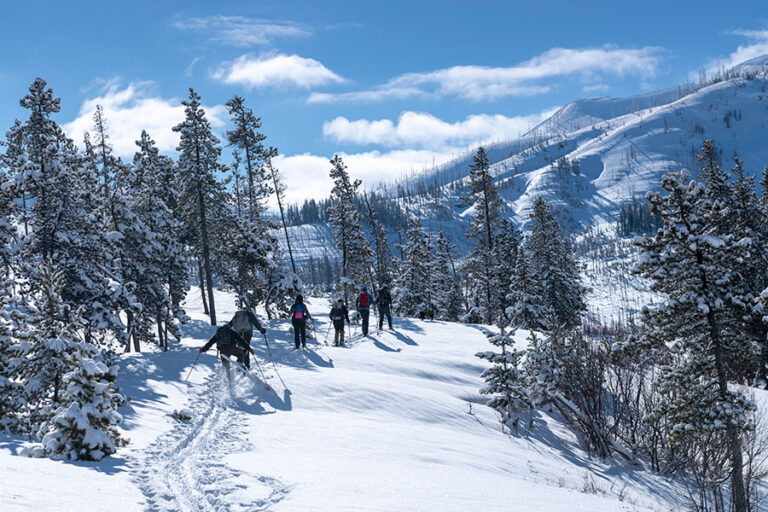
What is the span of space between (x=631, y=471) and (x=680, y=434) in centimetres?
244

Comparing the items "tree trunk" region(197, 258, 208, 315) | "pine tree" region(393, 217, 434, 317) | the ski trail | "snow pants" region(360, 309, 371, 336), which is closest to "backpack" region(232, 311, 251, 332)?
the ski trail

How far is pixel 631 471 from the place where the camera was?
553 inches

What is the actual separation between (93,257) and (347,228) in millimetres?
26573

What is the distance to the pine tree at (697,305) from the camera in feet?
40.0

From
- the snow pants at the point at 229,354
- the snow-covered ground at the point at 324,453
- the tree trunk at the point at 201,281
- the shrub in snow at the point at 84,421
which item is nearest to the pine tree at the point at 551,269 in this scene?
the snow-covered ground at the point at 324,453

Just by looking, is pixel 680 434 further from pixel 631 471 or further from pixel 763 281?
pixel 763 281

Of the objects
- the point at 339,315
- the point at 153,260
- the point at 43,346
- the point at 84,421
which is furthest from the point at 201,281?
the point at 84,421

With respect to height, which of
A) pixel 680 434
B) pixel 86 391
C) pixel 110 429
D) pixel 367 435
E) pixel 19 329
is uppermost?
pixel 19 329

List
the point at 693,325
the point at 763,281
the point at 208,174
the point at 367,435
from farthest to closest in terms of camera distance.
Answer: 1. the point at 208,174
2. the point at 763,281
3. the point at 693,325
4. the point at 367,435

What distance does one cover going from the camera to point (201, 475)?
25.4ft

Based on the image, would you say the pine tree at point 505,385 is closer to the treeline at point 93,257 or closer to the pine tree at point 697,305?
the pine tree at point 697,305

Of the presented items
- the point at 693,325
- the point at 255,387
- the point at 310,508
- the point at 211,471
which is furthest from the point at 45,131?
the point at 693,325

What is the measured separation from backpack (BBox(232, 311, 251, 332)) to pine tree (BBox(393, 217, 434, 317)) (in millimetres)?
30080

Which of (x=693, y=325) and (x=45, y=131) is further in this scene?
(x=45, y=131)
